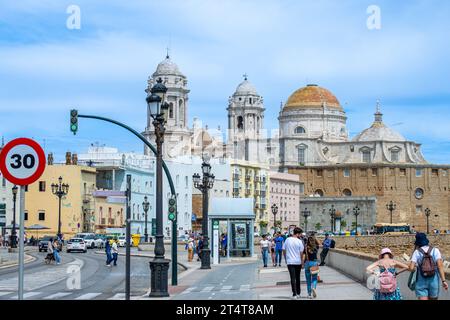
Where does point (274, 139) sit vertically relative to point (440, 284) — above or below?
above

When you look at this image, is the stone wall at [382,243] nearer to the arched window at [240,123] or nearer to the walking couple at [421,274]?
the walking couple at [421,274]

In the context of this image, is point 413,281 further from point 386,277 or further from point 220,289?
point 220,289

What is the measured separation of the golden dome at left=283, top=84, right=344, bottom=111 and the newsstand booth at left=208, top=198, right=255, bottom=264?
110577 mm

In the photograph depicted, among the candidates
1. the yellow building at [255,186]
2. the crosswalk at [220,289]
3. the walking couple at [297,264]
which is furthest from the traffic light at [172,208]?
the yellow building at [255,186]

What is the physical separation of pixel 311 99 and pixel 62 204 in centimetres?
7771

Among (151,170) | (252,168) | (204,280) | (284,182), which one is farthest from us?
(284,182)

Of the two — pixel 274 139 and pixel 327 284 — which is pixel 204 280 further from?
pixel 274 139

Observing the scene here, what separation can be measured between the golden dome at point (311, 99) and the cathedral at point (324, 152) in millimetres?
173

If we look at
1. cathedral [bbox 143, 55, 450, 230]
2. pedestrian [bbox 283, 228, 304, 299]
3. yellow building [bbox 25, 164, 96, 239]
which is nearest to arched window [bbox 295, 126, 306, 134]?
cathedral [bbox 143, 55, 450, 230]

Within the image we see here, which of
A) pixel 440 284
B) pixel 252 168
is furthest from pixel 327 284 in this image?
pixel 252 168

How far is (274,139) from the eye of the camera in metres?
155

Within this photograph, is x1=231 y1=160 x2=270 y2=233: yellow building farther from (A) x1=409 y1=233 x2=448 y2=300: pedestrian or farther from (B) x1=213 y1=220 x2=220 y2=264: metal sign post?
(A) x1=409 y1=233 x2=448 y2=300: pedestrian

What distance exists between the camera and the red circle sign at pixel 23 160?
8.83m
